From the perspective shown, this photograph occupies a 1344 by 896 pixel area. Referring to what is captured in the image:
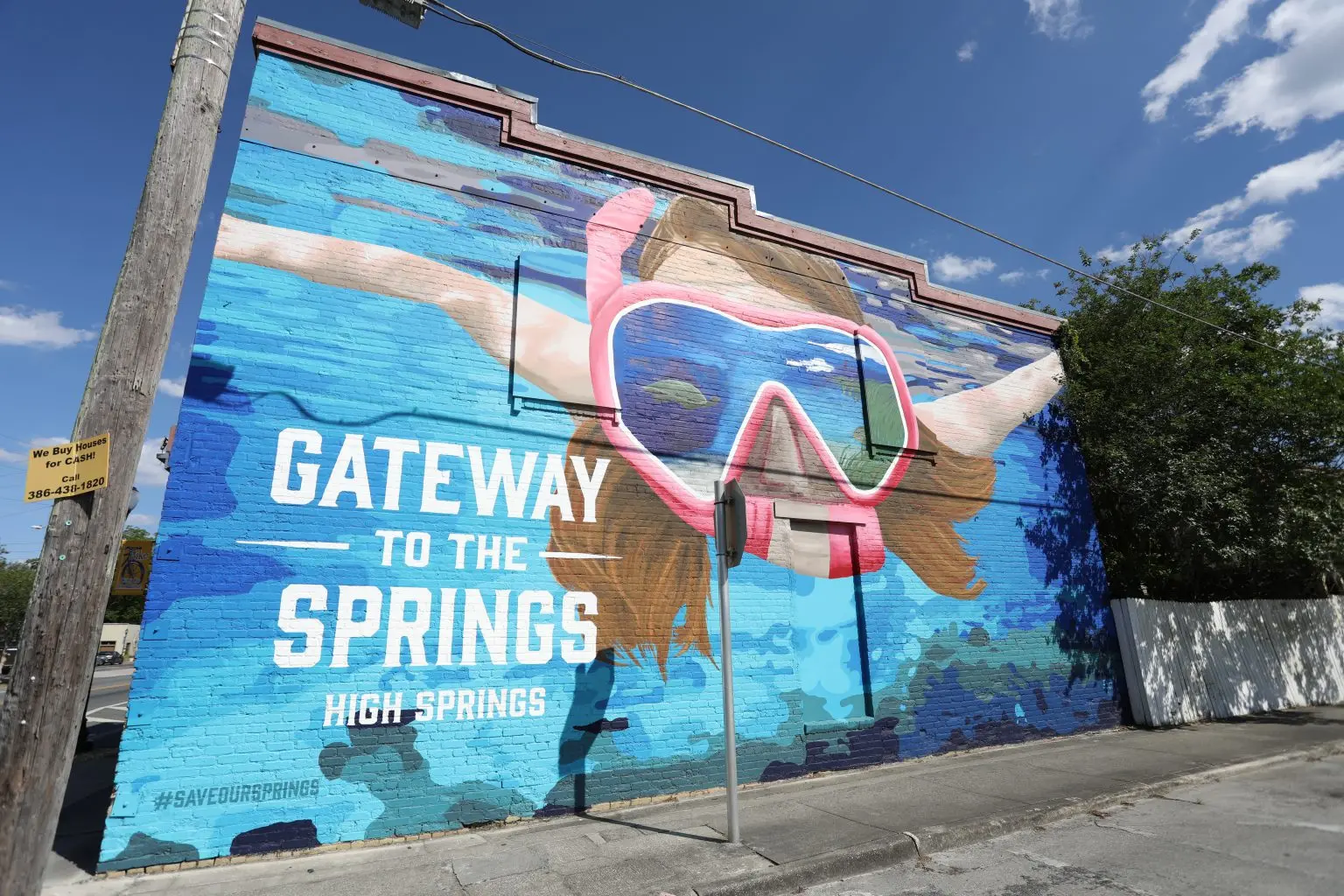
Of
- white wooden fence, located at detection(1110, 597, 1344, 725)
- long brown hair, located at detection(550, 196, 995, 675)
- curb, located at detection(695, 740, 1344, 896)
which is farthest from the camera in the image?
white wooden fence, located at detection(1110, 597, 1344, 725)

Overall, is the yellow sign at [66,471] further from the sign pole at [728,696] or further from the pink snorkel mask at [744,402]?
the pink snorkel mask at [744,402]

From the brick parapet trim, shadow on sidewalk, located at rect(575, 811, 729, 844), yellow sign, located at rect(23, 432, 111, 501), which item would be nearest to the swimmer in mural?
the brick parapet trim

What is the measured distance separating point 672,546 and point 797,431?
8.37 feet

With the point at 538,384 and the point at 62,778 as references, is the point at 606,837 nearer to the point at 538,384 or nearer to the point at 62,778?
the point at 62,778

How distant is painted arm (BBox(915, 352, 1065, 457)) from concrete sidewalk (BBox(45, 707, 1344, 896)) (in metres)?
4.63

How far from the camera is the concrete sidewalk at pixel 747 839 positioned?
4715 mm

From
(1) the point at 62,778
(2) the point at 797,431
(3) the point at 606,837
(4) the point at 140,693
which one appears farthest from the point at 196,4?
(2) the point at 797,431

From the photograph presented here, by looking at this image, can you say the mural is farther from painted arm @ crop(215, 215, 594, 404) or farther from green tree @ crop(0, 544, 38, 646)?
green tree @ crop(0, 544, 38, 646)

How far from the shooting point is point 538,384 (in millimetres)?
7559

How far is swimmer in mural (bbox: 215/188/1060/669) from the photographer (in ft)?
24.1

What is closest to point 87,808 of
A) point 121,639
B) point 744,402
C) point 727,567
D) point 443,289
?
point 443,289

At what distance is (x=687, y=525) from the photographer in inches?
312

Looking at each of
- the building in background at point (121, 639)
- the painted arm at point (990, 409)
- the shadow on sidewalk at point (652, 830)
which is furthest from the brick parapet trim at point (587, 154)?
the building in background at point (121, 639)

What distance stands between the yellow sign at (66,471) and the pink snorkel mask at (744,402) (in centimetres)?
495
